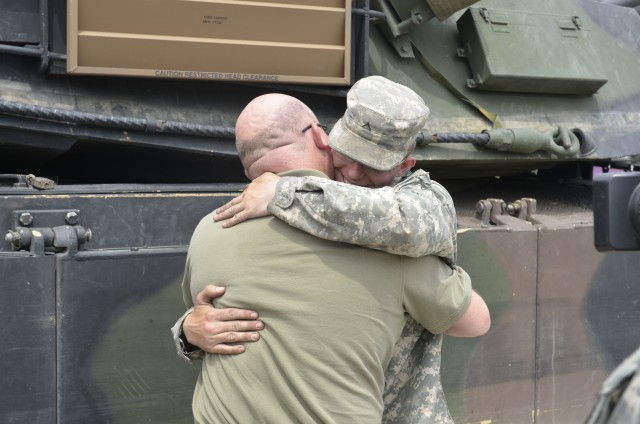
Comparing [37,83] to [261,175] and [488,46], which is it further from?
[488,46]

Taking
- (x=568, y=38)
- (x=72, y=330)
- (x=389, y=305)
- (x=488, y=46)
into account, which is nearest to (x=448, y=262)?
(x=389, y=305)

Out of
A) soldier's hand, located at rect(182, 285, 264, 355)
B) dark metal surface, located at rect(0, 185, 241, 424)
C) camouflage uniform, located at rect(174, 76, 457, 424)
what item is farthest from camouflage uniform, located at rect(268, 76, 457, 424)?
dark metal surface, located at rect(0, 185, 241, 424)

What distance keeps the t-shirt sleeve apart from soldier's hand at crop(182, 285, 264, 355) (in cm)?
32

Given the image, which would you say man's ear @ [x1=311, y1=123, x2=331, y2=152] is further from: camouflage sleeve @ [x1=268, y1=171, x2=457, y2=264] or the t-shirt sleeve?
the t-shirt sleeve

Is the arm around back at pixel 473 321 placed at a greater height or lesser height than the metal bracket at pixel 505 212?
greater

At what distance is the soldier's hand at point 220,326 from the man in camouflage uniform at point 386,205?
18cm

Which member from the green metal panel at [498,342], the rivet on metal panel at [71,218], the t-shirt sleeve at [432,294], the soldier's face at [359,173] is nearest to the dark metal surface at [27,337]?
the rivet on metal panel at [71,218]

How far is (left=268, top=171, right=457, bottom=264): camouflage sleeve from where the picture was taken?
78.7 inches

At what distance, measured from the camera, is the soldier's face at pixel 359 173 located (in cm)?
220

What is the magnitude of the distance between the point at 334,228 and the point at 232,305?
287mm

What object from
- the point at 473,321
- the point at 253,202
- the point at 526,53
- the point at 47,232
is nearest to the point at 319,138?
the point at 253,202

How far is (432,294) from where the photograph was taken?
6.99ft

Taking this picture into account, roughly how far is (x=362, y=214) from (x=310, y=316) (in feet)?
0.78

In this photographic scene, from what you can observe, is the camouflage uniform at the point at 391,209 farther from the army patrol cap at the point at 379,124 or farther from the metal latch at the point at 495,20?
the metal latch at the point at 495,20
